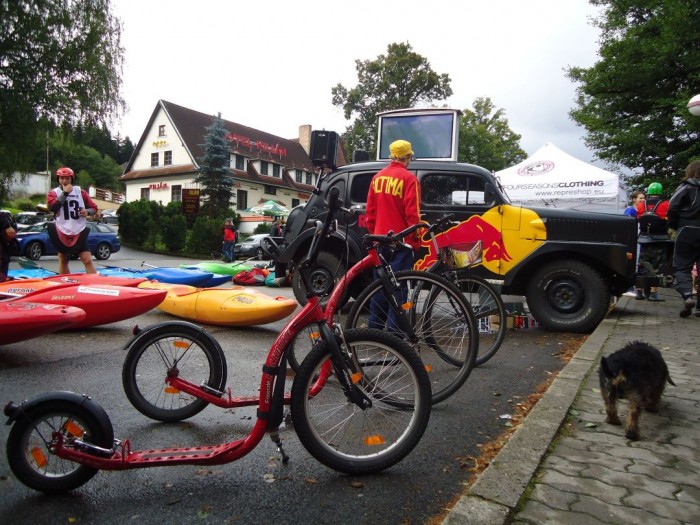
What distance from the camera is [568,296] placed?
20.5 ft

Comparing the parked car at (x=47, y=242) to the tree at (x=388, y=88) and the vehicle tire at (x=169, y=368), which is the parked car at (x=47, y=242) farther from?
the tree at (x=388, y=88)

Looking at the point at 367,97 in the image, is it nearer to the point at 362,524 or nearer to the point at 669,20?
the point at 669,20

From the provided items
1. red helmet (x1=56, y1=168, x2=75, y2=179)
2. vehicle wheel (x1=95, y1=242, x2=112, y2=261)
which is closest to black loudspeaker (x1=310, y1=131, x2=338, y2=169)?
red helmet (x1=56, y1=168, x2=75, y2=179)

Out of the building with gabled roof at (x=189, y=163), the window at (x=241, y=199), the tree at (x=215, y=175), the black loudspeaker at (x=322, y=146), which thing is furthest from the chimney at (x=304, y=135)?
the black loudspeaker at (x=322, y=146)

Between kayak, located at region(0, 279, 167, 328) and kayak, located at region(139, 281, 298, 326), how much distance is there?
0.53m

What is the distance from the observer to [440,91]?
4150 cm

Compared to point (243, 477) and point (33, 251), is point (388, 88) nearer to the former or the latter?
point (33, 251)

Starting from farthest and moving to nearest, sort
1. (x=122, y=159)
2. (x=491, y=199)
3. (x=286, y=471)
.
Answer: (x=122, y=159) → (x=491, y=199) → (x=286, y=471)

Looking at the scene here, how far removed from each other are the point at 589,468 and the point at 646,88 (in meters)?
20.3

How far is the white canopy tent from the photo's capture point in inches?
485

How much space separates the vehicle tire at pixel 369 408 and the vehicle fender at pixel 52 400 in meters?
0.90

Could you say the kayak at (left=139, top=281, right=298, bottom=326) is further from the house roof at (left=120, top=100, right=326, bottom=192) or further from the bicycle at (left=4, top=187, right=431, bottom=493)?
the house roof at (left=120, top=100, right=326, bottom=192)

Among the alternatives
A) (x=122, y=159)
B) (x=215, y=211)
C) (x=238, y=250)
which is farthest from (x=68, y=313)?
(x=122, y=159)

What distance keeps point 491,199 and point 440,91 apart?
1495 inches
